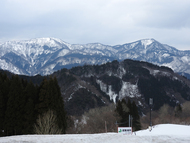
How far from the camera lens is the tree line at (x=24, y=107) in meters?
40.5

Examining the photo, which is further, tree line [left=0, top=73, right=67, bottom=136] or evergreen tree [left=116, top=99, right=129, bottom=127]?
evergreen tree [left=116, top=99, right=129, bottom=127]

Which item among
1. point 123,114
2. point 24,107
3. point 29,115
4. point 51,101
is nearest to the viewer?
point 29,115

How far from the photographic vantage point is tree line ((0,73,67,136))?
4047cm

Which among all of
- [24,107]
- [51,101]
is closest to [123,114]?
[51,101]

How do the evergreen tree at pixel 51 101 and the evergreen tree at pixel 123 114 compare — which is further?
the evergreen tree at pixel 123 114

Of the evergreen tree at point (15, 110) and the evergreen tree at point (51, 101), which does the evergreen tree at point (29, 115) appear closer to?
the evergreen tree at point (15, 110)

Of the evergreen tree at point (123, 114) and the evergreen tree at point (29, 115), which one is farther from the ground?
the evergreen tree at point (29, 115)

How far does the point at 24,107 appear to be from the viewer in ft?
137

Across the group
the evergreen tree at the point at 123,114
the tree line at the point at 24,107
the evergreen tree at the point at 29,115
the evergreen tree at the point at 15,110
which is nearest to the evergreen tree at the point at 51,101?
the tree line at the point at 24,107

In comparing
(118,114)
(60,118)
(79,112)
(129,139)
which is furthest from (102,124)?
(79,112)

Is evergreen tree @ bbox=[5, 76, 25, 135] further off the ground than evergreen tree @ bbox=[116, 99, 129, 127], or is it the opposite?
evergreen tree @ bbox=[5, 76, 25, 135]

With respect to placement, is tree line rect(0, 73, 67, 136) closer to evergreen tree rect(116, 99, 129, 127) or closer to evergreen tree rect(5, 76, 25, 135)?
evergreen tree rect(5, 76, 25, 135)

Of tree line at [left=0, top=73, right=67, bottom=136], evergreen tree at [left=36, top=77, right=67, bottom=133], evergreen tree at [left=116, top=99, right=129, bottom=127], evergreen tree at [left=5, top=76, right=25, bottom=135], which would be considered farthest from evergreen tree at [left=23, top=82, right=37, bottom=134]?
evergreen tree at [left=116, top=99, right=129, bottom=127]

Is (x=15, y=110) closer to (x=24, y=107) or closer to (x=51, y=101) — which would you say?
(x=24, y=107)
